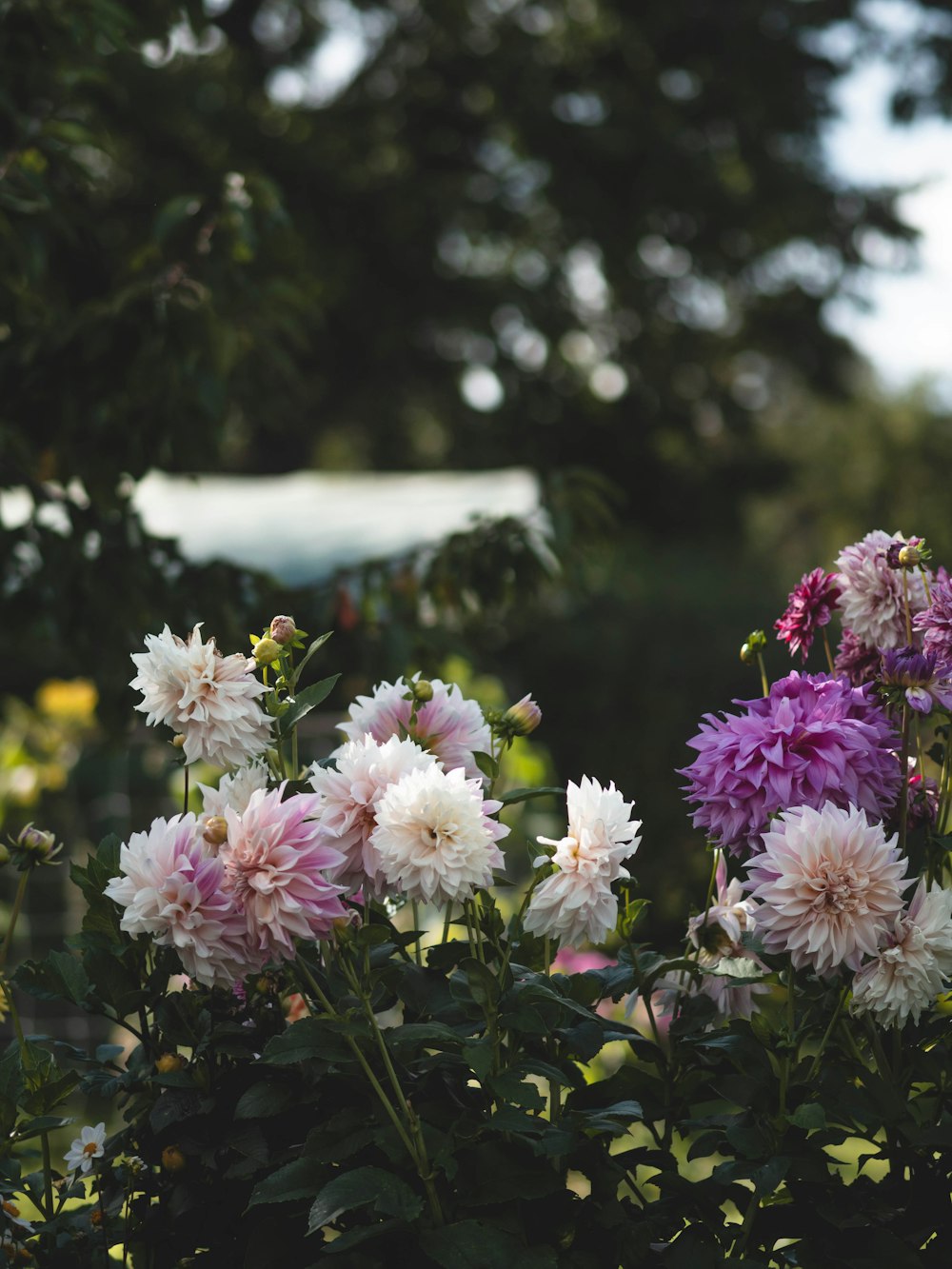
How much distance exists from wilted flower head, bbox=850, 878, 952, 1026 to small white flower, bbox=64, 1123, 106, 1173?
76 cm

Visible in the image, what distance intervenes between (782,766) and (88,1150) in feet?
2.61

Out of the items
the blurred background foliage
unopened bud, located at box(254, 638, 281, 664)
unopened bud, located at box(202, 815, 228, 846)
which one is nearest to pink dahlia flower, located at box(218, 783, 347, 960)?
unopened bud, located at box(202, 815, 228, 846)

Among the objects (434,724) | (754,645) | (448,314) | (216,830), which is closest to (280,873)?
(216,830)

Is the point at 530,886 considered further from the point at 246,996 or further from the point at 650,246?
the point at 650,246

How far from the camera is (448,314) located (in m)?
10.4

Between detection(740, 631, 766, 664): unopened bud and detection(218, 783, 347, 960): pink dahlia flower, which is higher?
detection(740, 631, 766, 664): unopened bud

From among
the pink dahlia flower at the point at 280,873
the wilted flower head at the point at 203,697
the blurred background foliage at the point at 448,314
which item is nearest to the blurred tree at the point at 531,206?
the blurred background foliage at the point at 448,314

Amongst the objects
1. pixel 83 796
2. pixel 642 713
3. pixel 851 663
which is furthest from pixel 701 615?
pixel 851 663

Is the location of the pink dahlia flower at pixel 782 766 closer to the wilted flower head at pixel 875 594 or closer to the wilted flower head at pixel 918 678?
the wilted flower head at pixel 918 678

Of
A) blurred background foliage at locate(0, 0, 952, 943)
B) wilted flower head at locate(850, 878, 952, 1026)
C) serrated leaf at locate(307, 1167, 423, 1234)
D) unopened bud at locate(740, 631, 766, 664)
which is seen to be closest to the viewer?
serrated leaf at locate(307, 1167, 423, 1234)

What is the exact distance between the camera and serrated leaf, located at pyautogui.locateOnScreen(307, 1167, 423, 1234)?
110 cm

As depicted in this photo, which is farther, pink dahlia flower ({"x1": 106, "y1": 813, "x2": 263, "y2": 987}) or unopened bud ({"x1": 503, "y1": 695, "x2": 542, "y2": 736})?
unopened bud ({"x1": 503, "y1": 695, "x2": 542, "y2": 736})

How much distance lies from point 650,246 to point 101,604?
363 inches

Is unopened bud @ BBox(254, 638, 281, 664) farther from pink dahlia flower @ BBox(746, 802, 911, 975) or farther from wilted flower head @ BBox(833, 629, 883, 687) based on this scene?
wilted flower head @ BBox(833, 629, 883, 687)
